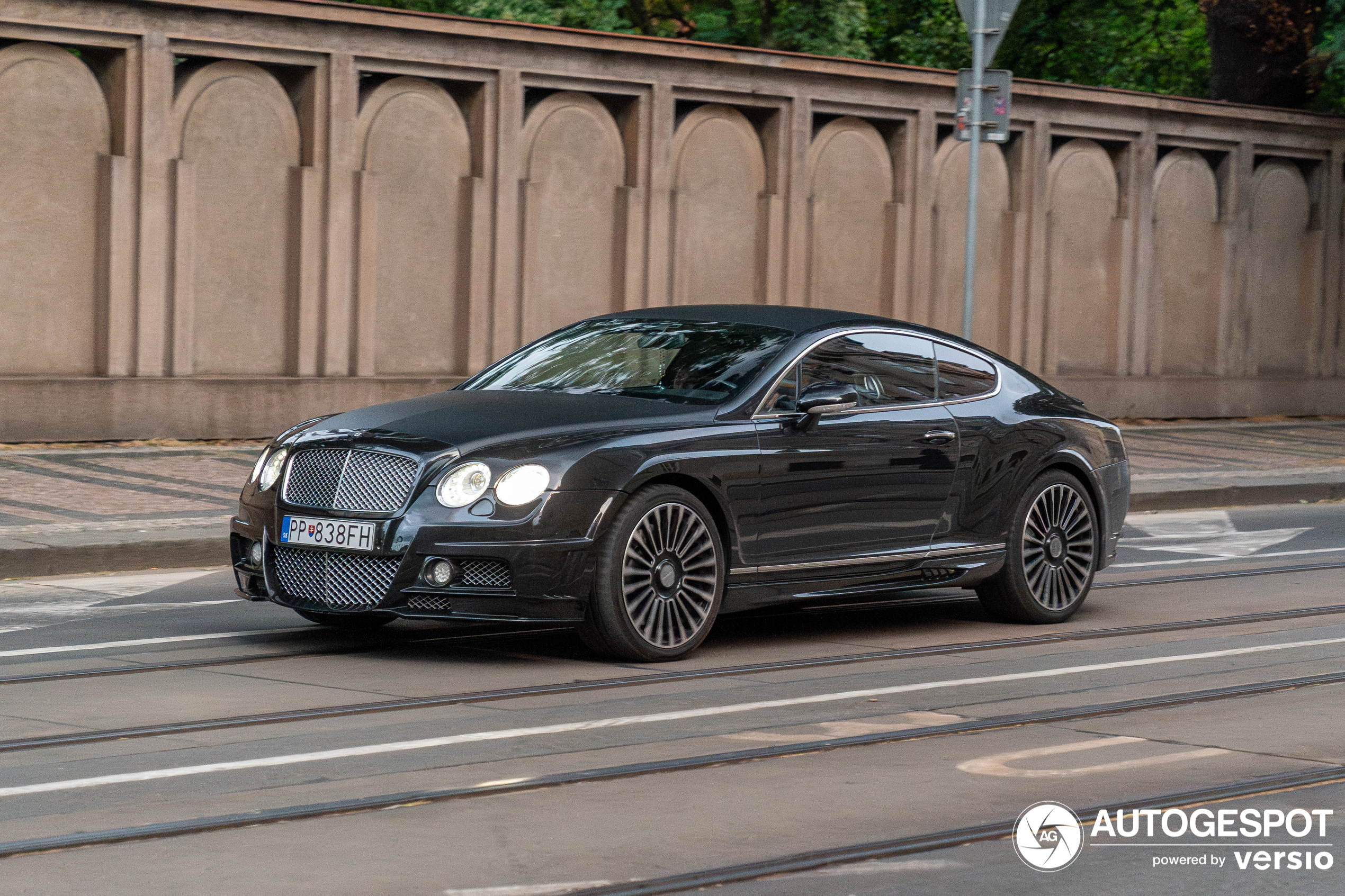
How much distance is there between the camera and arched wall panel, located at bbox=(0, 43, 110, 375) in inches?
619

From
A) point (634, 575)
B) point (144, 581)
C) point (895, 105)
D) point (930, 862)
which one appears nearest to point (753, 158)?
point (895, 105)

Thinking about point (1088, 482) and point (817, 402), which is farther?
point (1088, 482)

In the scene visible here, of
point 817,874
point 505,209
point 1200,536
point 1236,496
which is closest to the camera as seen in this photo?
point 817,874

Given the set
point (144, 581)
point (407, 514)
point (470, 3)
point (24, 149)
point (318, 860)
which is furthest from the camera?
point (470, 3)

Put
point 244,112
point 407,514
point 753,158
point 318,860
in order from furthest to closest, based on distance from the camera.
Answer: point 753,158 < point 244,112 < point 407,514 < point 318,860

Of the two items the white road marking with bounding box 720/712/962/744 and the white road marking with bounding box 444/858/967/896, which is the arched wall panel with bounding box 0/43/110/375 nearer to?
the white road marking with bounding box 720/712/962/744

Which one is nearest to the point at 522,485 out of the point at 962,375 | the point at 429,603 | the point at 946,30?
the point at 429,603

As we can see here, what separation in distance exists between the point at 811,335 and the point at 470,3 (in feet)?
53.7

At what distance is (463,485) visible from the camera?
7625 millimetres

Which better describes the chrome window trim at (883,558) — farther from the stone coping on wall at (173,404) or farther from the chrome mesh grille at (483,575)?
the stone coping on wall at (173,404)

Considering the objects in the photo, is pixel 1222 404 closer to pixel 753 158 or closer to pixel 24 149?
pixel 753 158

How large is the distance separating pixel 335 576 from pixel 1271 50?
21.3m

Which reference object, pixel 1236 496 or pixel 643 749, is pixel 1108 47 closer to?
pixel 1236 496

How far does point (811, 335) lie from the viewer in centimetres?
886
